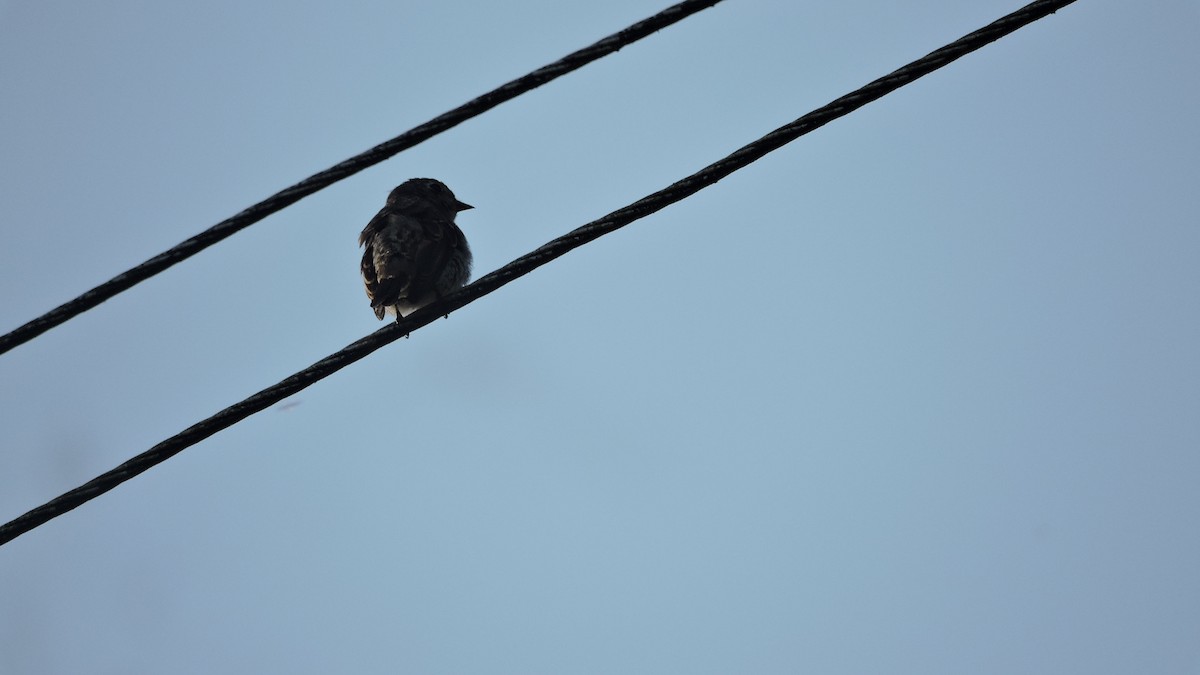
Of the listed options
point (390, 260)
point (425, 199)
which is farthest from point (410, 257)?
point (425, 199)

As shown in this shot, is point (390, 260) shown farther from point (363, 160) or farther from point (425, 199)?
point (363, 160)

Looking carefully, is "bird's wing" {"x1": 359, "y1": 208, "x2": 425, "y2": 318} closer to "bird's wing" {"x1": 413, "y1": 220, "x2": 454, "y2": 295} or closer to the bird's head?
"bird's wing" {"x1": 413, "y1": 220, "x2": 454, "y2": 295}

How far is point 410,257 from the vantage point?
868 cm

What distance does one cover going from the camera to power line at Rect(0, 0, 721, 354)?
411 centimetres

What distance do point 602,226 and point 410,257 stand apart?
14.5 ft

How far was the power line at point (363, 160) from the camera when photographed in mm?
4105

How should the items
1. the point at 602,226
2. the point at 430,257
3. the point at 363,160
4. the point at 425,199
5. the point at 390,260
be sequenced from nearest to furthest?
the point at 363,160, the point at 602,226, the point at 390,260, the point at 430,257, the point at 425,199

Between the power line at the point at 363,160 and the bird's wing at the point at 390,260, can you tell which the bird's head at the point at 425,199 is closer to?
the bird's wing at the point at 390,260

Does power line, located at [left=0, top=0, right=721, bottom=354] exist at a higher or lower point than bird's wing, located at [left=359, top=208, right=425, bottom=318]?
lower

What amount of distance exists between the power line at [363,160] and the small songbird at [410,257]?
4252 mm

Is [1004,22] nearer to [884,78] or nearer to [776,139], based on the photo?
[884,78]

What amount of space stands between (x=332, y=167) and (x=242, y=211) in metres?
0.35

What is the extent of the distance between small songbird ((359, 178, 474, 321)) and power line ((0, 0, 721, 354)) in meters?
4.25

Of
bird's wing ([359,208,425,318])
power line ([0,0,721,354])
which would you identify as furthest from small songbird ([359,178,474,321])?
power line ([0,0,721,354])
